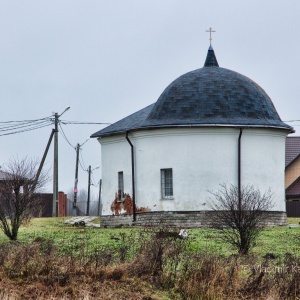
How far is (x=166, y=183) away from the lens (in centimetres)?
3528

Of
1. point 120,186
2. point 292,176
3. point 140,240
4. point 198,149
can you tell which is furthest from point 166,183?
point 292,176

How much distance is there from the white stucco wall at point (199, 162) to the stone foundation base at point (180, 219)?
0.24 meters

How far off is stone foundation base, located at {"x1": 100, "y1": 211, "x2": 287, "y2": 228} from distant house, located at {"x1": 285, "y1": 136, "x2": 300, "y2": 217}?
1829 cm

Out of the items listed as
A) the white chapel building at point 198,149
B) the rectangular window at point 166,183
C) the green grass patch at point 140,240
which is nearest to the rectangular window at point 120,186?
the white chapel building at point 198,149

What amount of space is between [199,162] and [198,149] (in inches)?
19.8

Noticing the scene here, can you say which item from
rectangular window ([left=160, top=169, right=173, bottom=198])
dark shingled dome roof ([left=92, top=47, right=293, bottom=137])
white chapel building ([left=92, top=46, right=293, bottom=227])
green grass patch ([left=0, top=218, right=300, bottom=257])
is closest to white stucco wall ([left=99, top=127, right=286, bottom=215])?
white chapel building ([left=92, top=46, right=293, bottom=227])

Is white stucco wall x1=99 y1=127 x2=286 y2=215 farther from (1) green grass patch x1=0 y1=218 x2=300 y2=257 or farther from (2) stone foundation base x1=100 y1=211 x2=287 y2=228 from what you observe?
(1) green grass patch x1=0 y1=218 x2=300 y2=257

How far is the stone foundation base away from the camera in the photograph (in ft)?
113

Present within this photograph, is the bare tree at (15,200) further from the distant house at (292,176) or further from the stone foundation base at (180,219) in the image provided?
the distant house at (292,176)

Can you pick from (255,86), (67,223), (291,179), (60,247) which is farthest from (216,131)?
(291,179)

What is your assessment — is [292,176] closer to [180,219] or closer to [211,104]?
[211,104]

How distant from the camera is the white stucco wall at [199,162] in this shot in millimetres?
34656

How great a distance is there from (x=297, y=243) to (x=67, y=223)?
15591 mm

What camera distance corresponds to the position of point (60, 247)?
77.7ft
